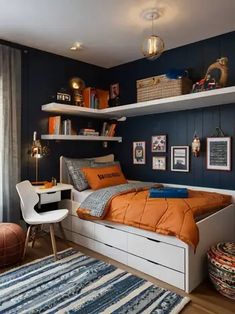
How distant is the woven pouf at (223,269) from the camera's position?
1933 millimetres

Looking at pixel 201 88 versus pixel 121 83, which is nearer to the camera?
pixel 201 88

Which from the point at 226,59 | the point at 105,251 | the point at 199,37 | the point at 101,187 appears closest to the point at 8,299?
the point at 105,251

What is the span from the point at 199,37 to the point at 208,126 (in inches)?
41.7

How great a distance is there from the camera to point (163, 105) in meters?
3.06

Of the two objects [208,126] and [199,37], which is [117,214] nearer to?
[208,126]

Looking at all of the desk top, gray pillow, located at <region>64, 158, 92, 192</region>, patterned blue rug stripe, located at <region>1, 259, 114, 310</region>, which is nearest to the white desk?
the desk top

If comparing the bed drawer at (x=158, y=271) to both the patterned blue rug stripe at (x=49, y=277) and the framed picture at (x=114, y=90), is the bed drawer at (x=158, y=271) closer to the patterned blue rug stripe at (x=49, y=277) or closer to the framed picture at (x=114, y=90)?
the patterned blue rug stripe at (x=49, y=277)

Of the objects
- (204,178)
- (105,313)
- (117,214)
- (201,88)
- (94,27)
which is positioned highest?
(94,27)

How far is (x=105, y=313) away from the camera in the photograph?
1786mm

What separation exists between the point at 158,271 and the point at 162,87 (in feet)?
6.74

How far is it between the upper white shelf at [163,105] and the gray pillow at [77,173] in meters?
0.71

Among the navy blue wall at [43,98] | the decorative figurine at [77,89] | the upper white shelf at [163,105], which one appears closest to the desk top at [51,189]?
the navy blue wall at [43,98]

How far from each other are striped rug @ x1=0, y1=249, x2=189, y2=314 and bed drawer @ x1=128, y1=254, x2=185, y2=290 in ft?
0.38

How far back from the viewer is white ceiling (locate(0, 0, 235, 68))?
227 cm
